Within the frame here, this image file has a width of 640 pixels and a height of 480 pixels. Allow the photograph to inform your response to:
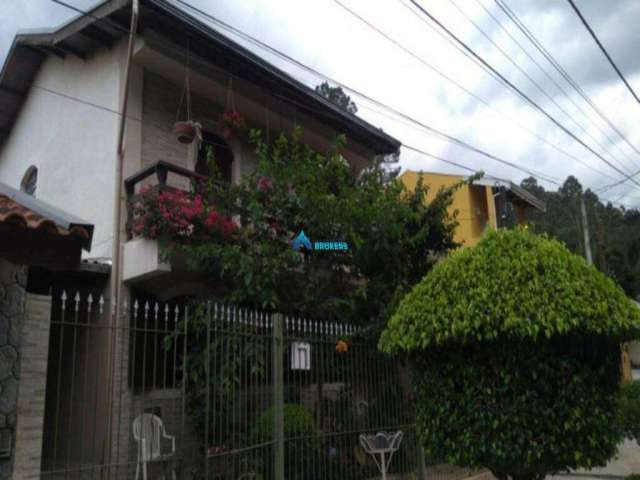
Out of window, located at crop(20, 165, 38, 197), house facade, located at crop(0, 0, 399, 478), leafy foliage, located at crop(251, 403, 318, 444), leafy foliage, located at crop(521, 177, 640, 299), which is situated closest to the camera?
leafy foliage, located at crop(251, 403, 318, 444)

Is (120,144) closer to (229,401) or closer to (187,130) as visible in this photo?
(187,130)

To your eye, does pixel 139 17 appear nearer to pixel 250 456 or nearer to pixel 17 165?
pixel 17 165

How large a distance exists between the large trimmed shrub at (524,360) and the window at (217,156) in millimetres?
6914

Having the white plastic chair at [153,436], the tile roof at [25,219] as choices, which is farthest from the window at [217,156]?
the tile roof at [25,219]

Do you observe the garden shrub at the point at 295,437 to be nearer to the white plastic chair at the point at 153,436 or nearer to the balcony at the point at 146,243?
the white plastic chair at the point at 153,436

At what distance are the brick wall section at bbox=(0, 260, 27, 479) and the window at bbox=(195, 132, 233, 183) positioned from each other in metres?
6.44

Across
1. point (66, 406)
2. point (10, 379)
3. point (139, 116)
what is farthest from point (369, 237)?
point (10, 379)

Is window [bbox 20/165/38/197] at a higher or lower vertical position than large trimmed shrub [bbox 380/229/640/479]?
higher

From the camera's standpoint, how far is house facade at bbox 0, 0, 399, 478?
8109mm

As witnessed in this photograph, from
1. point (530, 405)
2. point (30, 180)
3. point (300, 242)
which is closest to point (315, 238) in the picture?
point (300, 242)

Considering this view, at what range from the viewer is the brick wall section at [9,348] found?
178 inches

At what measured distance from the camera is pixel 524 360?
4.77 m

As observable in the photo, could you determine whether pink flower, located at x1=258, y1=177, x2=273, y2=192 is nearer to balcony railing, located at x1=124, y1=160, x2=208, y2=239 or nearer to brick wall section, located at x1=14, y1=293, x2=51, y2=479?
balcony railing, located at x1=124, y1=160, x2=208, y2=239

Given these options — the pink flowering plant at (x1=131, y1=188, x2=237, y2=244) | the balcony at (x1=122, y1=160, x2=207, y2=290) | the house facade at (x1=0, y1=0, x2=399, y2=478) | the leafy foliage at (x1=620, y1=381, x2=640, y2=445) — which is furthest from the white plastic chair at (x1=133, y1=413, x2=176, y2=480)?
the leafy foliage at (x1=620, y1=381, x2=640, y2=445)
